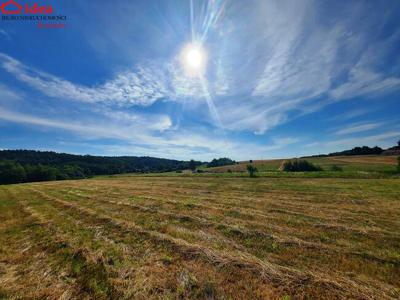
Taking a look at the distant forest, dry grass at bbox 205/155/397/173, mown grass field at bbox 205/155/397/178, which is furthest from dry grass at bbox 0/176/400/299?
the distant forest

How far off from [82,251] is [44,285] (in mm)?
1490

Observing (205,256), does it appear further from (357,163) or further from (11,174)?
(11,174)

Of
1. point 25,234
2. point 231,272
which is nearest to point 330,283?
point 231,272

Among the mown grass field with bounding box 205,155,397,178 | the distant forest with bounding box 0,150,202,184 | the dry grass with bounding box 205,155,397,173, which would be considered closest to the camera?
the mown grass field with bounding box 205,155,397,178

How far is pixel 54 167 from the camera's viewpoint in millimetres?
86562

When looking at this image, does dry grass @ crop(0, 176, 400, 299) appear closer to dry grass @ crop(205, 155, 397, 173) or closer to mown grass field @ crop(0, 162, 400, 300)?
mown grass field @ crop(0, 162, 400, 300)

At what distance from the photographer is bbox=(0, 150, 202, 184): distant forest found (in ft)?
212

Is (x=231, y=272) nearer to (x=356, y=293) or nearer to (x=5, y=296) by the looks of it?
(x=356, y=293)

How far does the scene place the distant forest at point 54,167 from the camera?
6462 cm

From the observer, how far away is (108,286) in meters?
4.23

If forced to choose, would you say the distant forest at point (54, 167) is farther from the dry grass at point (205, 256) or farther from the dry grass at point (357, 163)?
the dry grass at point (205, 256)

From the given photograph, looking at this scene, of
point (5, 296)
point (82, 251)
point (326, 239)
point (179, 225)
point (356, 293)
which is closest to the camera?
point (356, 293)

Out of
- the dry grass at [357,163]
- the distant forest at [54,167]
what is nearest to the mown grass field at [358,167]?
the dry grass at [357,163]

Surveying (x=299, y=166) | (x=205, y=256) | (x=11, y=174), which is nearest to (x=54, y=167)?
(x=11, y=174)
